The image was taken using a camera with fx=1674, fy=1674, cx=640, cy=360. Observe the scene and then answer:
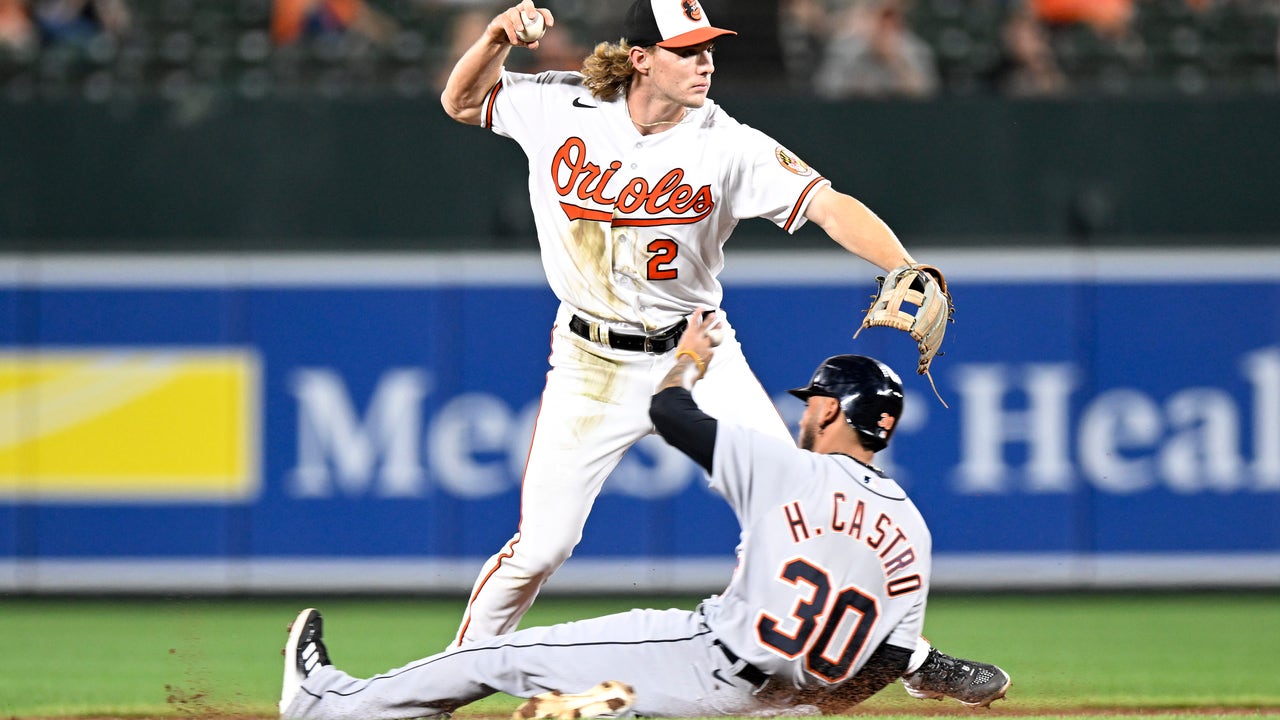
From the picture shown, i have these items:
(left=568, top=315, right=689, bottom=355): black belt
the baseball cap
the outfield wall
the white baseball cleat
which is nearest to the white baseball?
the baseball cap

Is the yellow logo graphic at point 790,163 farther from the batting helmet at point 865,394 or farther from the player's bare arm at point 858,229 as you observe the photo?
the batting helmet at point 865,394

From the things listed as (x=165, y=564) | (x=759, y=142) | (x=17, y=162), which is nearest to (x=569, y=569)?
(x=165, y=564)

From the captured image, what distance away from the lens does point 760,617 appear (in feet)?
14.0

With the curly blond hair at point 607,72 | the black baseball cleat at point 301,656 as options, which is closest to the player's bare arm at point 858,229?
the curly blond hair at point 607,72

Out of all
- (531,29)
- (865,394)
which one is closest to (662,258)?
(531,29)

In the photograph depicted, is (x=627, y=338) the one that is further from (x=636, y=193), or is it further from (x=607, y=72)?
(x=607, y=72)

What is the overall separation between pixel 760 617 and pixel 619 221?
4.52 ft

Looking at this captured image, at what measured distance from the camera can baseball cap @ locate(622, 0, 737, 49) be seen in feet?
16.2

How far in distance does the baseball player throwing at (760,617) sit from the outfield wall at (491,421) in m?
4.20

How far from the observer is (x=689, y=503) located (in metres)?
8.88

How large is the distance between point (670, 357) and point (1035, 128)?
4.64 meters

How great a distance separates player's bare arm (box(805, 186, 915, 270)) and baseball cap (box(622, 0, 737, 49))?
60cm

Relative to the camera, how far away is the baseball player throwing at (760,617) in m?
4.24

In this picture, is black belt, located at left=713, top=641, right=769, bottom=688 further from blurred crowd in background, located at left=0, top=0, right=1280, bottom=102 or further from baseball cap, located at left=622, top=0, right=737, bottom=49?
blurred crowd in background, located at left=0, top=0, right=1280, bottom=102
